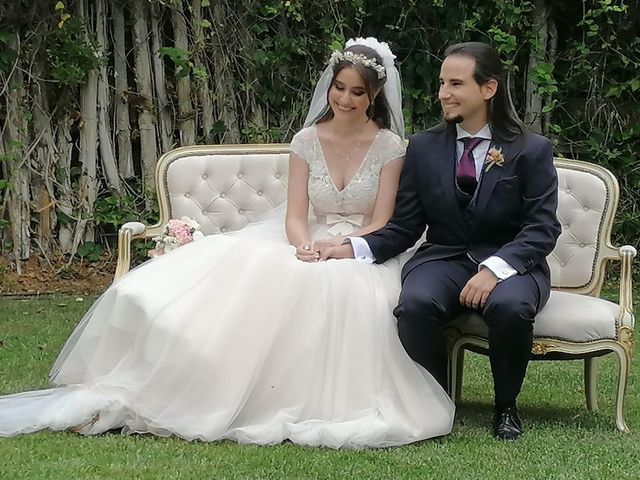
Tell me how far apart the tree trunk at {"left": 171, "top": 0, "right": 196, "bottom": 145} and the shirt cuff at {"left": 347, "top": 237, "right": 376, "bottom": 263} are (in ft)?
11.6

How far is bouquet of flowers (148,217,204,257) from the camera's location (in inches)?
179

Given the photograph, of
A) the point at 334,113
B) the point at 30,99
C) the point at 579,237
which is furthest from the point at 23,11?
the point at 579,237

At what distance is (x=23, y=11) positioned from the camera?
707 cm

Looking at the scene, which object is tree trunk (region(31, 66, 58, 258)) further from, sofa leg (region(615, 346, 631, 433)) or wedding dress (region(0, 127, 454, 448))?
sofa leg (region(615, 346, 631, 433))

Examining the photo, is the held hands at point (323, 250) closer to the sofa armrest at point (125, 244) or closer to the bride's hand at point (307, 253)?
the bride's hand at point (307, 253)

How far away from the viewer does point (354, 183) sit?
4492 millimetres

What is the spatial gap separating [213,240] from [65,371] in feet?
2.63

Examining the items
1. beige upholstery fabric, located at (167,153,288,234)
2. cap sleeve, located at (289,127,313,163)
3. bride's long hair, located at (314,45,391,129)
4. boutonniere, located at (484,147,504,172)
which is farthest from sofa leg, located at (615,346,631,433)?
beige upholstery fabric, located at (167,153,288,234)

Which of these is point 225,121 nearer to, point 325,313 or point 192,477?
point 325,313

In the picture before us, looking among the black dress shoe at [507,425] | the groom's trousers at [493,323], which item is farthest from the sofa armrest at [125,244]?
the black dress shoe at [507,425]

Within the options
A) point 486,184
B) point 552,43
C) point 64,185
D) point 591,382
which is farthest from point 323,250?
point 552,43

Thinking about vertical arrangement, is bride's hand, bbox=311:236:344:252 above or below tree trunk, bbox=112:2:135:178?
below

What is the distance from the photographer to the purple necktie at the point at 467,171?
Result: 13.6 feet

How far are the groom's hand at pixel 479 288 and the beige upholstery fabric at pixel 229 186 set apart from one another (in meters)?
1.43
